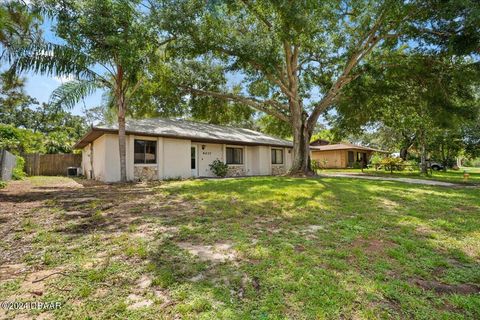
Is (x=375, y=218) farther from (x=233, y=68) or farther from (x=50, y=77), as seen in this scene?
(x=233, y=68)

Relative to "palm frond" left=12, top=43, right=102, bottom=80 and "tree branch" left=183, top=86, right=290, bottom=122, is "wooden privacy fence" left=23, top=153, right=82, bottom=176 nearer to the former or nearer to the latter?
"tree branch" left=183, top=86, right=290, bottom=122

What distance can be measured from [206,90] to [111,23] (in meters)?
7.91

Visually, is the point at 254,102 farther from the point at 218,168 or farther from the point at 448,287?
the point at 448,287

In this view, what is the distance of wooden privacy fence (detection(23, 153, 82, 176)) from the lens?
766 inches

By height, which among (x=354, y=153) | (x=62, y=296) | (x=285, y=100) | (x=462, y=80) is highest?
(x=285, y=100)

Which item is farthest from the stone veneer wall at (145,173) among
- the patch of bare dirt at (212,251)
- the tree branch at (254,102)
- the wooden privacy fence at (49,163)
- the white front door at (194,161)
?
the wooden privacy fence at (49,163)

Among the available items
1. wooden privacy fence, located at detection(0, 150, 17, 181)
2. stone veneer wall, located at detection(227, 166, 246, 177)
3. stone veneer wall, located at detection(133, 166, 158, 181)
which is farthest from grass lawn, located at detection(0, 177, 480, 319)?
stone veneer wall, located at detection(227, 166, 246, 177)

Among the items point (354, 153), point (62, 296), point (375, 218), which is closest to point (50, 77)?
point (62, 296)

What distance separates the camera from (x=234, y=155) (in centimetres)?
1805

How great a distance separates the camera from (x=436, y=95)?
41.3ft

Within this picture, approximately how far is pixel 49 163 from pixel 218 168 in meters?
13.7

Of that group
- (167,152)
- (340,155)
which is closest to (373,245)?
(167,152)

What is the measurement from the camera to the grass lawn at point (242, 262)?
235cm

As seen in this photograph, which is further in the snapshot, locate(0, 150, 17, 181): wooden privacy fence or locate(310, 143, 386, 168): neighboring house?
locate(310, 143, 386, 168): neighboring house
